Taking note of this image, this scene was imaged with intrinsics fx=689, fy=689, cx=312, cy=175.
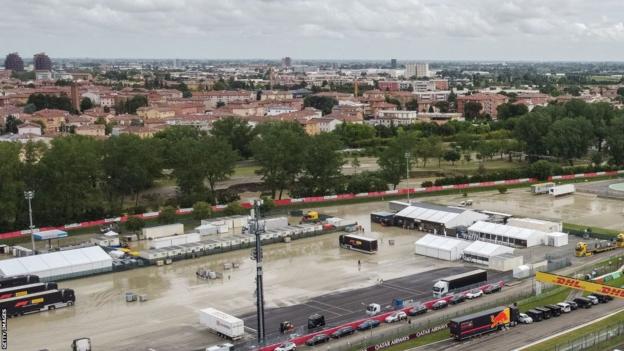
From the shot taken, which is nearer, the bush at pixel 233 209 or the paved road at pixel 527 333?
the paved road at pixel 527 333

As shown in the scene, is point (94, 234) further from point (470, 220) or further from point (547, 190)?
point (547, 190)

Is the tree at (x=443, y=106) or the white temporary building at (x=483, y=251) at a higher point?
the tree at (x=443, y=106)

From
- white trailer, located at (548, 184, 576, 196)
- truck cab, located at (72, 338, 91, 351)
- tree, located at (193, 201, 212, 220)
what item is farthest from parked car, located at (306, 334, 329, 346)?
white trailer, located at (548, 184, 576, 196)

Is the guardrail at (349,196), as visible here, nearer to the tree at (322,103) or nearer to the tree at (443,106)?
the tree at (443,106)

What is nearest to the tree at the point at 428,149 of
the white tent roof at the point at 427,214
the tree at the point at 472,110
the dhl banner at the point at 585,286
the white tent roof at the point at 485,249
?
the white tent roof at the point at 427,214

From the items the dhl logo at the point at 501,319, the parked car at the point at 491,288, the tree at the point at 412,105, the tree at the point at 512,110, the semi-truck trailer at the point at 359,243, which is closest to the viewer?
the dhl logo at the point at 501,319

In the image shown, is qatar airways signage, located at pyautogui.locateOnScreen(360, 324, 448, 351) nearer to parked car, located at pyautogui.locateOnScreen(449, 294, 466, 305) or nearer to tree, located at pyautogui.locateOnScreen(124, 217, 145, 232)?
parked car, located at pyautogui.locateOnScreen(449, 294, 466, 305)

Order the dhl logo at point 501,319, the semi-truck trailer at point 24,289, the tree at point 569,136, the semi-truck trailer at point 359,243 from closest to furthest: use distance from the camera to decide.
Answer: the dhl logo at point 501,319, the semi-truck trailer at point 24,289, the semi-truck trailer at point 359,243, the tree at point 569,136
